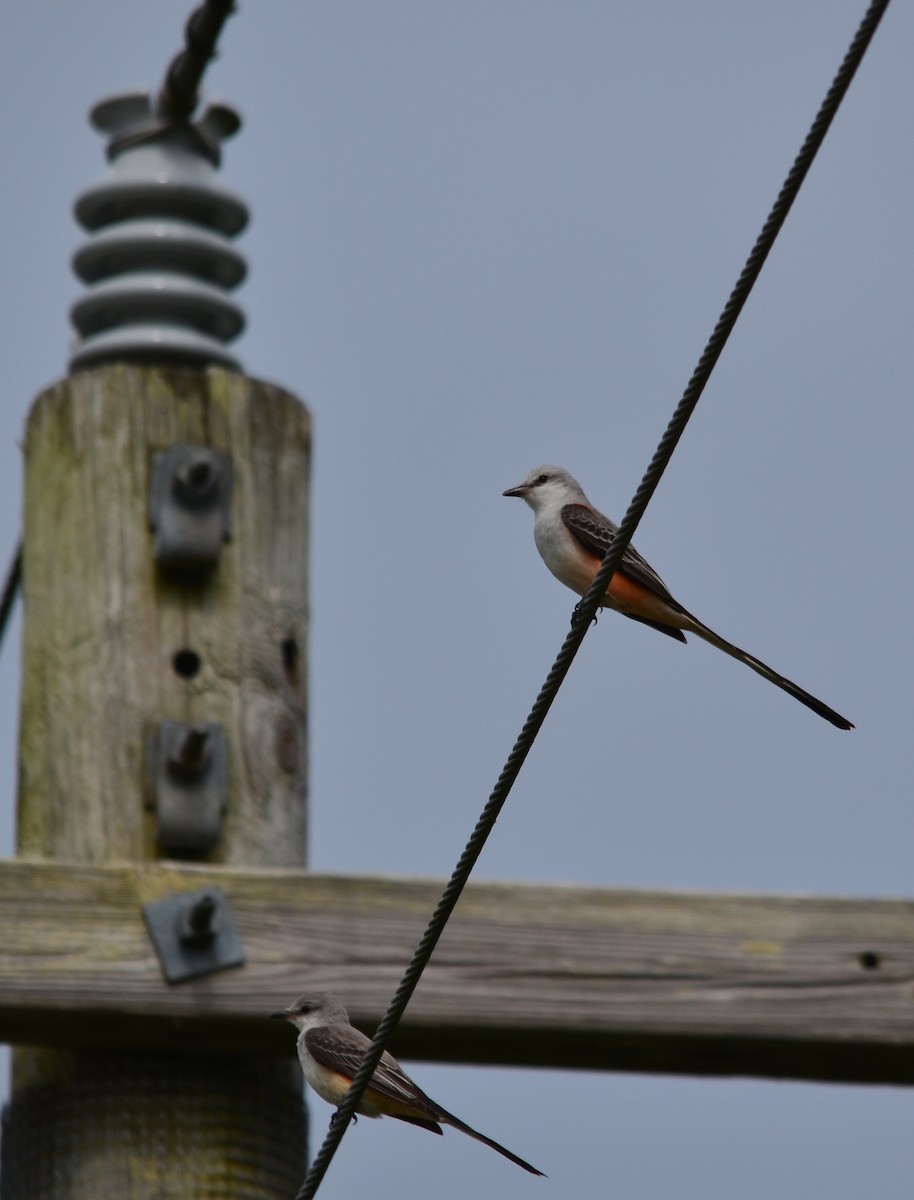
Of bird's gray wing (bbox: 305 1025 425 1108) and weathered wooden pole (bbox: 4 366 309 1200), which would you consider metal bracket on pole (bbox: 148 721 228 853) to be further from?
bird's gray wing (bbox: 305 1025 425 1108)

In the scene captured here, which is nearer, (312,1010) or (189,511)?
(312,1010)

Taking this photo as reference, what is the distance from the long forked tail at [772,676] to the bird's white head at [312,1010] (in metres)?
1.18

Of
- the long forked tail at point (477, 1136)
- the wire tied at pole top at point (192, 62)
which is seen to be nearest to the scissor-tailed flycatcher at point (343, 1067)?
the long forked tail at point (477, 1136)

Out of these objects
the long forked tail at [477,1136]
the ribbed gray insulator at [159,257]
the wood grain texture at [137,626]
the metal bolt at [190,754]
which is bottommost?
the long forked tail at [477,1136]

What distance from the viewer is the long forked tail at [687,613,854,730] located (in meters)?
4.62

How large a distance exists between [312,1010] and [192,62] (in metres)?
2.65

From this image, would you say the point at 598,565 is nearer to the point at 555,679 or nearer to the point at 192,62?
the point at 192,62

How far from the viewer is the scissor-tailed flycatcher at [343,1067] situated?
493cm

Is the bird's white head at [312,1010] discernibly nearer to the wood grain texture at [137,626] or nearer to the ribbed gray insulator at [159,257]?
the wood grain texture at [137,626]

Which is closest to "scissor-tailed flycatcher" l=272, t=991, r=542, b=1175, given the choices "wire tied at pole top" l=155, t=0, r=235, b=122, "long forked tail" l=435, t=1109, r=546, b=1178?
"long forked tail" l=435, t=1109, r=546, b=1178

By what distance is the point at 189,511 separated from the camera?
5512 millimetres

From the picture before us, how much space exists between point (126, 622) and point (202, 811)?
50 cm

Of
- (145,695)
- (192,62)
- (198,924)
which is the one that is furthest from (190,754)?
(192,62)

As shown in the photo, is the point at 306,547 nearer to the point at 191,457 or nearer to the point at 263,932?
the point at 191,457
